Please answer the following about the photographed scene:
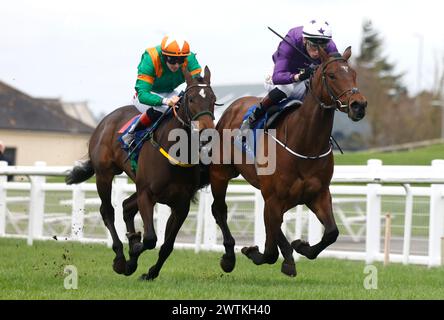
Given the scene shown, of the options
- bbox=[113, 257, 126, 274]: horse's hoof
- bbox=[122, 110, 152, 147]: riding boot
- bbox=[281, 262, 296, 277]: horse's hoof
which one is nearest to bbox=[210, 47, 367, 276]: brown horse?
bbox=[281, 262, 296, 277]: horse's hoof

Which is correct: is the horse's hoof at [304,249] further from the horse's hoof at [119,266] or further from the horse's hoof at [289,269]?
the horse's hoof at [119,266]

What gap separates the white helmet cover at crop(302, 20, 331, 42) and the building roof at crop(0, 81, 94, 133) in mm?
38634

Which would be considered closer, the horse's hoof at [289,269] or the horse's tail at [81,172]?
the horse's hoof at [289,269]

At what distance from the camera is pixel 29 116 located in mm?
46781

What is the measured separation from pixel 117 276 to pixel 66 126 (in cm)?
3924

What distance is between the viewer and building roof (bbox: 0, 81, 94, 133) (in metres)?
45.8

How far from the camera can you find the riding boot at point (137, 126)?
8.51 metres

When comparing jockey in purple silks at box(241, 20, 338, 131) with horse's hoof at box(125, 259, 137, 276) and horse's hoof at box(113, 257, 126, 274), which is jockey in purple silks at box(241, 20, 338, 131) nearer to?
horse's hoof at box(125, 259, 137, 276)

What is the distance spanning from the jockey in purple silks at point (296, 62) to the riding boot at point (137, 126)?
924 mm

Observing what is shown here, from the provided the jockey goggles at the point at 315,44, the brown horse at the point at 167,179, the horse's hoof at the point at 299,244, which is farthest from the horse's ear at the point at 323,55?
the horse's hoof at the point at 299,244

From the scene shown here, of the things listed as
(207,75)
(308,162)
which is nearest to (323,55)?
(308,162)

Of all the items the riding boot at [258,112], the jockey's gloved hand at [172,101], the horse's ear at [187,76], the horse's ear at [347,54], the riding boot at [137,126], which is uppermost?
the horse's ear at [347,54]

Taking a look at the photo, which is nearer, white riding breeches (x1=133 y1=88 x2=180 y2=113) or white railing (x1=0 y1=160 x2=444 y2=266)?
white riding breeches (x1=133 y1=88 x2=180 y2=113)
